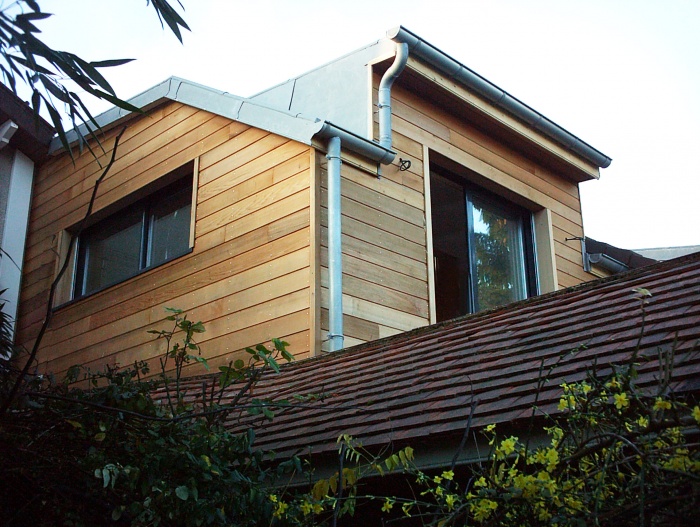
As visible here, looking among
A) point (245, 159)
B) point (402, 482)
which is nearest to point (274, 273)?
point (245, 159)

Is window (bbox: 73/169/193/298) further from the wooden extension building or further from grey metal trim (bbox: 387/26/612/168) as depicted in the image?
grey metal trim (bbox: 387/26/612/168)

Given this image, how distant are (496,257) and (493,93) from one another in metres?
1.47

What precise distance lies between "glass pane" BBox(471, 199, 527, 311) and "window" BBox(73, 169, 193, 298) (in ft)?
8.28

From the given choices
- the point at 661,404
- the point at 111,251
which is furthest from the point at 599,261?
the point at 661,404

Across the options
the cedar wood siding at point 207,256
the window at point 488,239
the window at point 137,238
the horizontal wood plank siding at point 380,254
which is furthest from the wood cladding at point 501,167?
the window at point 137,238

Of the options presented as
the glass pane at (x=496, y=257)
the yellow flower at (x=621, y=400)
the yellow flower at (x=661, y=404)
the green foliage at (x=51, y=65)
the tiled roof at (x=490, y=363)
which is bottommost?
the yellow flower at (x=661, y=404)

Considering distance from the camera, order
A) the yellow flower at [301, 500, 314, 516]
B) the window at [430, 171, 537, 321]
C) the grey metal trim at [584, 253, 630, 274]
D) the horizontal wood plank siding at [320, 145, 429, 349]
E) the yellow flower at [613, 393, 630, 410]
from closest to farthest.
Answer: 1. the yellow flower at [613, 393, 630, 410]
2. the yellow flower at [301, 500, 314, 516]
3. the horizontal wood plank siding at [320, 145, 429, 349]
4. the window at [430, 171, 537, 321]
5. the grey metal trim at [584, 253, 630, 274]

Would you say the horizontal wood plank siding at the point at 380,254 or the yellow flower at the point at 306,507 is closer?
the yellow flower at the point at 306,507

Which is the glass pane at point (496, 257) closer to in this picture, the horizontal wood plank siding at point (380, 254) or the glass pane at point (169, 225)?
the horizontal wood plank siding at point (380, 254)

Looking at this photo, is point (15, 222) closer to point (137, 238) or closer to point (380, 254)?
point (137, 238)

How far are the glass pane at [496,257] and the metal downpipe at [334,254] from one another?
6.42ft

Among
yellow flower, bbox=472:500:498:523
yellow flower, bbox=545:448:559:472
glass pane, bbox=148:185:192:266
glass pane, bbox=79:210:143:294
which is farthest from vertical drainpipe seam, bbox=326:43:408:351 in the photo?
yellow flower, bbox=545:448:559:472

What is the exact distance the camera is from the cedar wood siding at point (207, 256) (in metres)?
6.19

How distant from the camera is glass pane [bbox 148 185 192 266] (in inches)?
296
